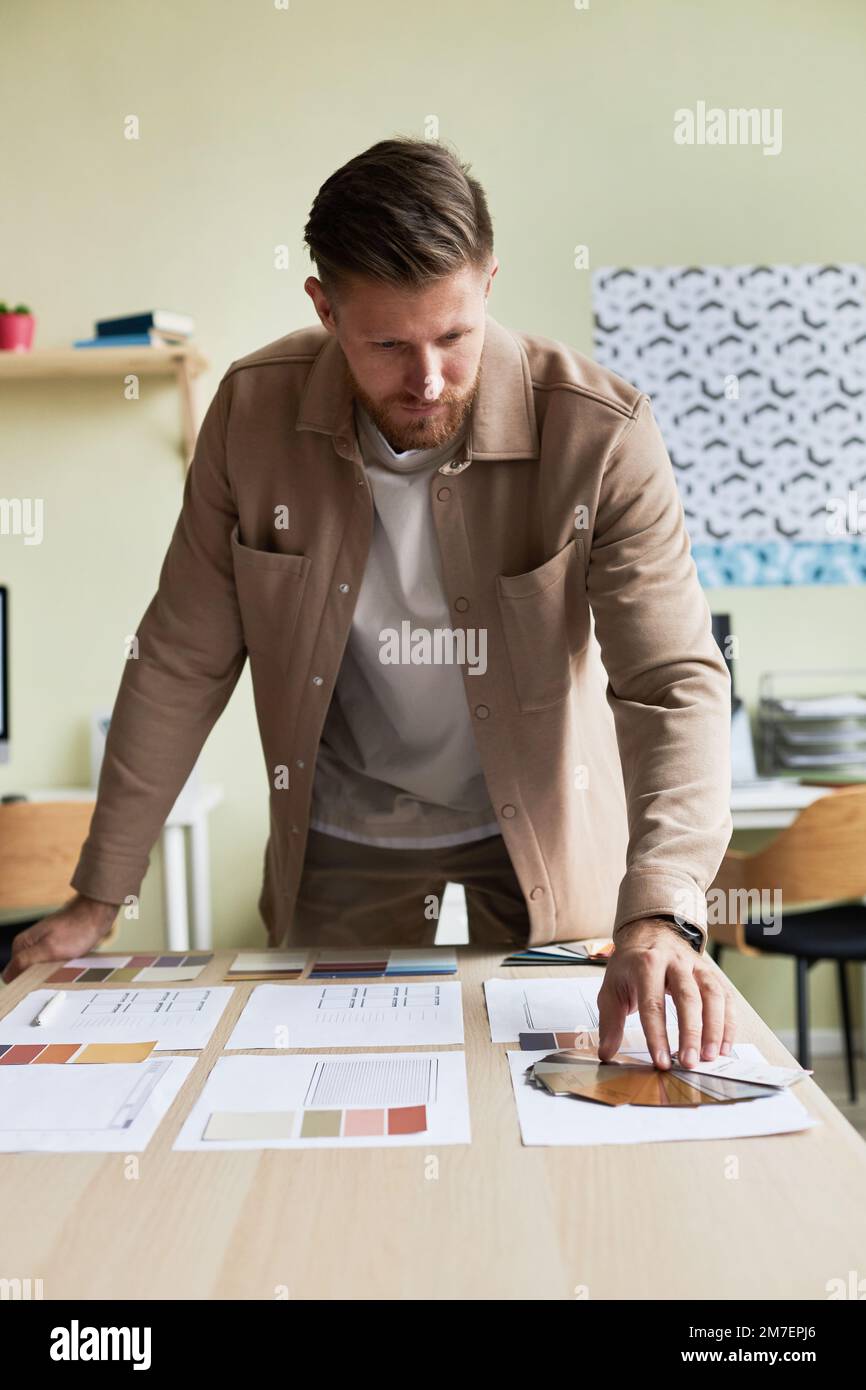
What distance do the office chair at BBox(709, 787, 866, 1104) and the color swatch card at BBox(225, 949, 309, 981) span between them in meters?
1.66

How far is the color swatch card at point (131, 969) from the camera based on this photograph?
4.40ft

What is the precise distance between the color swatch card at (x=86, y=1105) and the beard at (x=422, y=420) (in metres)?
0.70

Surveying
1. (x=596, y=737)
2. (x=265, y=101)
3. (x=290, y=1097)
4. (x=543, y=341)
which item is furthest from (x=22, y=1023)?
(x=265, y=101)

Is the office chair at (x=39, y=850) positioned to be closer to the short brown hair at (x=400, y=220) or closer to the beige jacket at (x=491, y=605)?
the beige jacket at (x=491, y=605)

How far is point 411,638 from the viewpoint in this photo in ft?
5.00

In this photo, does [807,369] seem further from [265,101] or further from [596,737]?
[596,737]

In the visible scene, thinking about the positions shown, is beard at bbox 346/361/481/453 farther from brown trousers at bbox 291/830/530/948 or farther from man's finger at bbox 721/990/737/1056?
man's finger at bbox 721/990/737/1056

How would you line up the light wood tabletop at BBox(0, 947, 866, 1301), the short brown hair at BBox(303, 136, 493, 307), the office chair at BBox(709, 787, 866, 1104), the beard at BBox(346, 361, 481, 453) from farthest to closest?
the office chair at BBox(709, 787, 866, 1104), the beard at BBox(346, 361, 481, 453), the short brown hair at BBox(303, 136, 493, 307), the light wood tabletop at BBox(0, 947, 866, 1301)

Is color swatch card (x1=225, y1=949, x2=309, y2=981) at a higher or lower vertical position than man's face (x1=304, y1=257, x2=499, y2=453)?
lower

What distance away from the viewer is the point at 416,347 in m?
1.30

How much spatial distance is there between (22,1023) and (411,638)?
2.03 feet

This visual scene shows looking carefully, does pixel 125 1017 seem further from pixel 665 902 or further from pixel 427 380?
pixel 427 380

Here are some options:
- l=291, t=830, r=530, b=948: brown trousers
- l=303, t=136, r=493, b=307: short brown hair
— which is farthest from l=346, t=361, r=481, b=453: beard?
l=291, t=830, r=530, b=948: brown trousers

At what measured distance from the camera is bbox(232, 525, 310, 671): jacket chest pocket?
149 centimetres
